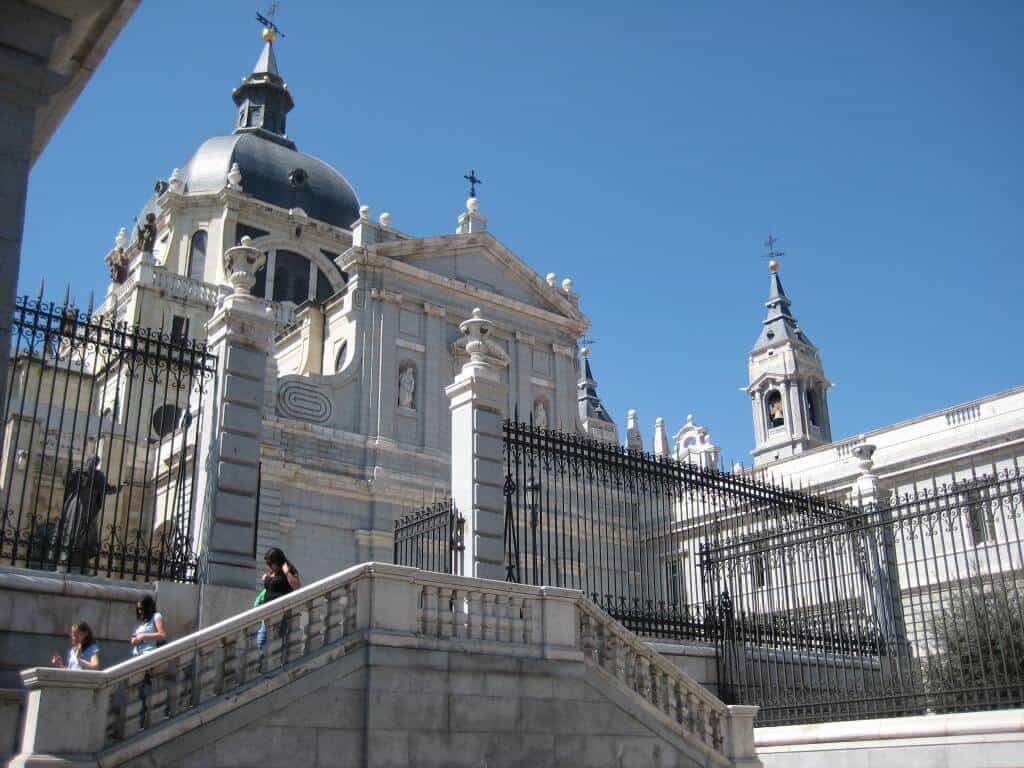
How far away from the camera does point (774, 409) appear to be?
211 ft

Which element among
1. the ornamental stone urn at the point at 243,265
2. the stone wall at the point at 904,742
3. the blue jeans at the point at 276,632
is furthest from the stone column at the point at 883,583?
the blue jeans at the point at 276,632

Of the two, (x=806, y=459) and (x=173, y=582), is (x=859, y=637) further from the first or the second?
(x=806, y=459)

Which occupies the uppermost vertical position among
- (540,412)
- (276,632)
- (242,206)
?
(242,206)

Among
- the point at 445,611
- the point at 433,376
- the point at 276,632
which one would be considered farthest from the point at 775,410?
the point at 276,632

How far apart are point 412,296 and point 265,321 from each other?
75.4 feet

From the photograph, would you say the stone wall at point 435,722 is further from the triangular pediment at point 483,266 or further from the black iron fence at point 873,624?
the triangular pediment at point 483,266

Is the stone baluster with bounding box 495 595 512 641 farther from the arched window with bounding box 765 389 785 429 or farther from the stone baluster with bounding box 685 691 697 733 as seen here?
the arched window with bounding box 765 389 785 429

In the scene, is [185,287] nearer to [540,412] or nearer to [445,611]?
[540,412]

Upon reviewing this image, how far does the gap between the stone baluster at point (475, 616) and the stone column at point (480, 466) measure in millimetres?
2632

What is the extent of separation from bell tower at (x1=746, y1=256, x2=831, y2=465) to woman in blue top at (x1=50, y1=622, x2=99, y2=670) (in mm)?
54660

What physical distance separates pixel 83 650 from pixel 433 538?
646cm

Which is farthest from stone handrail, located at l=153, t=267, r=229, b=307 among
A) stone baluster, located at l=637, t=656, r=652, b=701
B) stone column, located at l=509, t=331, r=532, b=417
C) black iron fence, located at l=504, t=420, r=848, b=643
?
stone baluster, located at l=637, t=656, r=652, b=701

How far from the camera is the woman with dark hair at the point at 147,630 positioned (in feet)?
33.4

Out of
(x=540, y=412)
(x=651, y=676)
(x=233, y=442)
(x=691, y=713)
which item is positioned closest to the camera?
(x=651, y=676)
